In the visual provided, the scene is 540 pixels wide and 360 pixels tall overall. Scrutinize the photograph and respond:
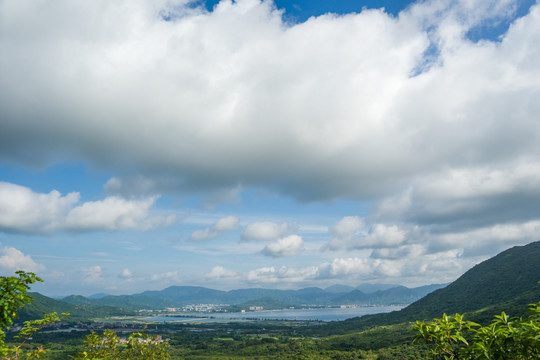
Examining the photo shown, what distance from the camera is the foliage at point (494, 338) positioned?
9.05m

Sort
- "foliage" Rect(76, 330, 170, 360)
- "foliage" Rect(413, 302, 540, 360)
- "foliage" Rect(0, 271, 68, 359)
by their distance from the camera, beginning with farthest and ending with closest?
"foliage" Rect(76, 330, 170, 360) < "foliage" Rect(0, 271, 68, 359) < "foliage" Rect(413, 302, 540, 360)

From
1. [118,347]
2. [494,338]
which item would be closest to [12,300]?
[118,347]

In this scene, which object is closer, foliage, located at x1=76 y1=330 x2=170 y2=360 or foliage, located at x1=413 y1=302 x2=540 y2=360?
foliage, located at x1=413 y1=302 x2=540 y2=360

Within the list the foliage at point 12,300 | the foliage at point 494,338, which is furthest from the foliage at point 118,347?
the foliage at point 494,338

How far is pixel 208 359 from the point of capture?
196375 mm

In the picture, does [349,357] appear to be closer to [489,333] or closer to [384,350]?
[384,350]

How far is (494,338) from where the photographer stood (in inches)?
366

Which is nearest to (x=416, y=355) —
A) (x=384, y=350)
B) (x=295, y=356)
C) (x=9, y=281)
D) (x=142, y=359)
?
(x=384, y=350)

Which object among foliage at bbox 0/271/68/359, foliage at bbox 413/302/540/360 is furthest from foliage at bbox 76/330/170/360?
foliage at bbox 413/302/540/360

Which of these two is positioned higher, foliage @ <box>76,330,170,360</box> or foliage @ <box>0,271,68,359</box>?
foliage @ <box>0,271,68,359</box>

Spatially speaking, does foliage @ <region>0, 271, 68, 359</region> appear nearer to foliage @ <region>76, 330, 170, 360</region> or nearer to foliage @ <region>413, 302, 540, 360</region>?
foliage @ <region>76, 330, 170, 360</region>

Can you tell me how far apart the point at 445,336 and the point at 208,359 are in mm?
214481

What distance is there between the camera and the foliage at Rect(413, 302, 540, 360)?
29.7 feet

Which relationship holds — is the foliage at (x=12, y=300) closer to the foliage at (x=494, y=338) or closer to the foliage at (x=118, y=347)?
the foliage at (x=118, y=347)
